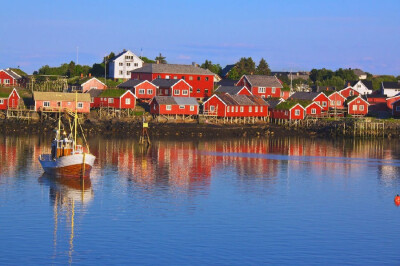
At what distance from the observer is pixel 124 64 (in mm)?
124125

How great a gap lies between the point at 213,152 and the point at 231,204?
30452 mm

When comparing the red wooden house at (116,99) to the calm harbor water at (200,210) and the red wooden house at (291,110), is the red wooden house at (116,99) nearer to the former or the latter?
the red wooden house at (291,110)

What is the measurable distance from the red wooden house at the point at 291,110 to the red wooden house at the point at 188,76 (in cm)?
1282

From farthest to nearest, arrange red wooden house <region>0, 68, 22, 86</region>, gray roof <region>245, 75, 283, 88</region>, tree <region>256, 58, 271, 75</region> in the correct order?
tree <region>256, 58, 271, 75</region>
gray roof <region>245, 75, 283, 88</region>
red wooden house <region>0, 68, 22, 86</region>

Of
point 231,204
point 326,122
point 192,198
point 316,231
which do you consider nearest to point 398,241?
point 316,231

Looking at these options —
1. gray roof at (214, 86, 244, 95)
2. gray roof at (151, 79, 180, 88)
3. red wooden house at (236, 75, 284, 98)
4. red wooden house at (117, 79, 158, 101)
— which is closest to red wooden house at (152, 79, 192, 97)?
gray roof at (151, 79, 180, 88)

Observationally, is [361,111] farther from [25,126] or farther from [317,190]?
[317,190]

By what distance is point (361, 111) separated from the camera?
116m

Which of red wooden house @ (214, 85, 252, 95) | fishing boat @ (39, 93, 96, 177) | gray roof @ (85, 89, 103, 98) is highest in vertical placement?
red wooden house @ (214, 85, 252, 95)

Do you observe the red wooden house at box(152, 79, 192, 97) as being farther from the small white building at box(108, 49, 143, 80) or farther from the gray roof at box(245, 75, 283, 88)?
the small white building at box(108, 49, 143, 80)

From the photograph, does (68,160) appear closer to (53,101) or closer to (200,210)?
(200,210)

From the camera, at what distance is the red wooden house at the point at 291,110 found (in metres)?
107

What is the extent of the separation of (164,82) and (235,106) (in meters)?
11.4

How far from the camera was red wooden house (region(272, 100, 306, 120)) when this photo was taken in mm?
106938
